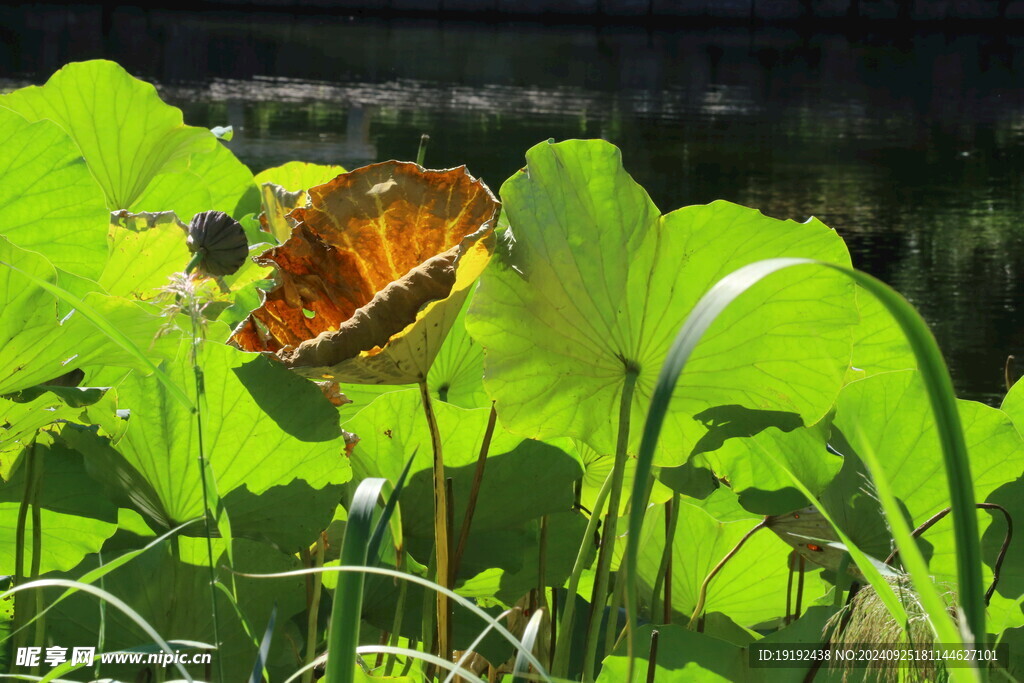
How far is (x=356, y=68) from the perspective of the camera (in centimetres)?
1060

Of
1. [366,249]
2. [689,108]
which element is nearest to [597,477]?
[366,249]

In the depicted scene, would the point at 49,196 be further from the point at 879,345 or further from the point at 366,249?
the point at 879,345

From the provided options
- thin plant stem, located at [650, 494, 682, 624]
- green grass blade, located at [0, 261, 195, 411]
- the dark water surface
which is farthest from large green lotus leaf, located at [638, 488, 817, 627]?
the dark water surface

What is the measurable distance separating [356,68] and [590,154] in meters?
10.6

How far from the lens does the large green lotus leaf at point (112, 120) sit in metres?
0.65

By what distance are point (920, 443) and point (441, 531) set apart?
199 mm

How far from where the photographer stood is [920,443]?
0.44 metres

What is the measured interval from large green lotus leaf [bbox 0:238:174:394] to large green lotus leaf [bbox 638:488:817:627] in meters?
0.23

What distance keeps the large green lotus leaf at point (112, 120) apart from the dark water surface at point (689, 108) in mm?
2019

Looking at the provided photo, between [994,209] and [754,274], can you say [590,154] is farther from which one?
[994,209]

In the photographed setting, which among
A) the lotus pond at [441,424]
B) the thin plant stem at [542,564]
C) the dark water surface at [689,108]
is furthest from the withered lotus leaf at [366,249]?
the dark water surface at [689,108]

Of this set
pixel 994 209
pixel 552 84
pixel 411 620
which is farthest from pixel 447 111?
pixel 411 620

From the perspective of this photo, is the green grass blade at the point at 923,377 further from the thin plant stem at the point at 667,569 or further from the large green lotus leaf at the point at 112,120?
the large green lotus leaf at the point at 112,120

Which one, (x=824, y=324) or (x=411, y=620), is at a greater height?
(x=824, y=324)
